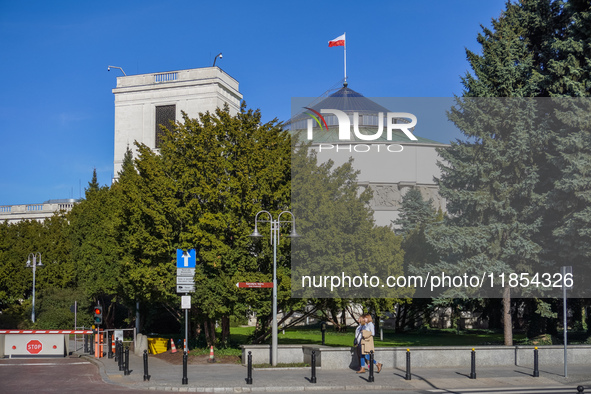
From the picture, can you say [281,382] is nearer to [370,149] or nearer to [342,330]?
[342,330]

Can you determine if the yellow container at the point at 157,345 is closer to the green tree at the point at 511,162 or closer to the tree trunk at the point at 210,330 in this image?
the tree trunk at the point at 210,330

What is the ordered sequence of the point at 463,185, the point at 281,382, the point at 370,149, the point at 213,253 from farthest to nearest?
the point at 370,149 → the point at 463,185 → the point at 213,253 → the point at 281,382

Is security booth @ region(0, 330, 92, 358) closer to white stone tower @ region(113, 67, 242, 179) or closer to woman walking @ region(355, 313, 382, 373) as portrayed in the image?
woman walking @ region(355, 313, 382, 373)

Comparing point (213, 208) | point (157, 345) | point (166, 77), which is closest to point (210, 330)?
point (157, 345)

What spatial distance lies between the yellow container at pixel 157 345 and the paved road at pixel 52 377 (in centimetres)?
326

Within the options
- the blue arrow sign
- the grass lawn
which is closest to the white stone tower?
the grass lawn

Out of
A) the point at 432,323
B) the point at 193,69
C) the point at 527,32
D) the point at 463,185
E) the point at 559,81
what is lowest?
the point at 432,323

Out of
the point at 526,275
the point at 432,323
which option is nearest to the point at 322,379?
the point at 526,275

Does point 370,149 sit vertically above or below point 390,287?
above

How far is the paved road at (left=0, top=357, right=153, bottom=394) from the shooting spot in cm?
→ 1816

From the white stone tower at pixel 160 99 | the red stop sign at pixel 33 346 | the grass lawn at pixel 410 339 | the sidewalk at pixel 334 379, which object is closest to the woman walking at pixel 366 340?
the sidewalk at pixel 334 379

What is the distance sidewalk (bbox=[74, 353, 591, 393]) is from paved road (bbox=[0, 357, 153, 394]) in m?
0.69

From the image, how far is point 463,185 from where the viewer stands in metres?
28.8

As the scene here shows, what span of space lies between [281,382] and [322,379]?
1446 millimetres
